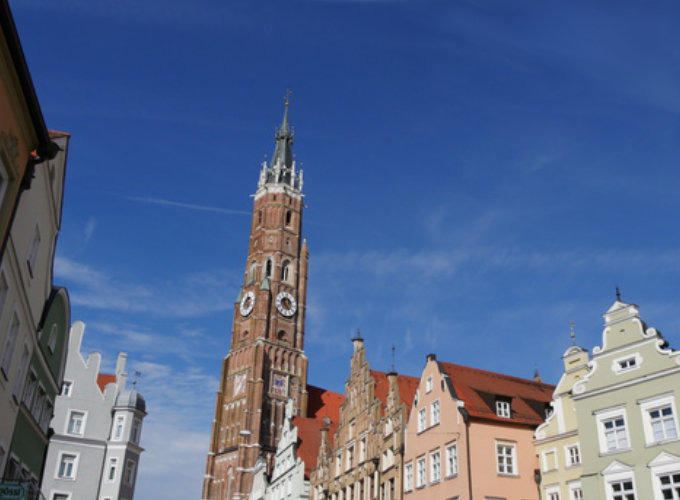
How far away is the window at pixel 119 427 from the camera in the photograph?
5141cm

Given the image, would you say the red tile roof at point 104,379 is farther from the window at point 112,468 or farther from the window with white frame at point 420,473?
the window with white frame at point 420,473

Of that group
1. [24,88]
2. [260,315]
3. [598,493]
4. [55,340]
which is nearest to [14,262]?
[24,88]

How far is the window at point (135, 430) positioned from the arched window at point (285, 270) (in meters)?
49.0

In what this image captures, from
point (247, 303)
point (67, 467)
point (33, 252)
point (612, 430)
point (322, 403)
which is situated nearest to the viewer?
point (33, 252)

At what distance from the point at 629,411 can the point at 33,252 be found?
2316 cm

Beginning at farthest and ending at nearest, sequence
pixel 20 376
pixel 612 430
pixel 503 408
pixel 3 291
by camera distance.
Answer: pixel 503 408, pixel 612 430, pixel 20 376, pixel 3 291

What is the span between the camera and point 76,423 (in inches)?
1966

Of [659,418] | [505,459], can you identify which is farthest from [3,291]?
[505,459]

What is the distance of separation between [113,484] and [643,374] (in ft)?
123

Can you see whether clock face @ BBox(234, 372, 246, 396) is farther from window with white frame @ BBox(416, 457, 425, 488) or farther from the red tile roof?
window with white frame @ BBox(416, 457, 425, 488)

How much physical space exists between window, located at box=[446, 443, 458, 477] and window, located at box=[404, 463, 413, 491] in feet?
14.2

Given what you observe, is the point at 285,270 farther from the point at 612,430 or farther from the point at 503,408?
the point at 612,430

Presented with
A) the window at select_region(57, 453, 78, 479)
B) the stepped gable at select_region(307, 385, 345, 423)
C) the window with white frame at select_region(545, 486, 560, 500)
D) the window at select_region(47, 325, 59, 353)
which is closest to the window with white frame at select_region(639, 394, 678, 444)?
the window with white frame at select_region(545, 486, 560, 500)

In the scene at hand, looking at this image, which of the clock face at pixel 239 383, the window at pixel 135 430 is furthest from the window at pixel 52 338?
the clock face at pixel 239 383
